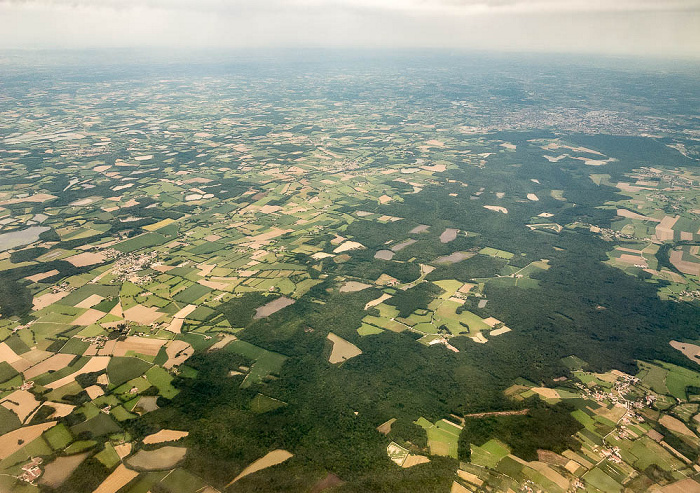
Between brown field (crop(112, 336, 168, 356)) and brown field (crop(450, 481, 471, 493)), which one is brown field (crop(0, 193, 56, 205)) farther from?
brown field (crop(450, 481, 471, 493))

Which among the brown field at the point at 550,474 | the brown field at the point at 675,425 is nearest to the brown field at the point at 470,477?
the brown field at the point at 550,474

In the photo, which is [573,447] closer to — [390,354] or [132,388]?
[390,354]

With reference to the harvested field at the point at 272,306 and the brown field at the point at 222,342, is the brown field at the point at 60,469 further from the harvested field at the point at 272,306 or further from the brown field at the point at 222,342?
the harvested field at the point at 272,306

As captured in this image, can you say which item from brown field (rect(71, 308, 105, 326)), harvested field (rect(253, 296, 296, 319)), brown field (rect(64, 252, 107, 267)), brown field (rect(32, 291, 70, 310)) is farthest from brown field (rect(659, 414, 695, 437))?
brown field (rect(64, 252, 107, 267))

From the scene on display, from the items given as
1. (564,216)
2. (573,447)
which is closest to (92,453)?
(573,447)

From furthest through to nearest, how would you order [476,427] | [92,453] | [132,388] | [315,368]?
[315,368], [132,388], [476,427], [92,453]
